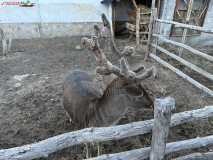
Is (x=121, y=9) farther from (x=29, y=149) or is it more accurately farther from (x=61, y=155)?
(x=29, y=149)

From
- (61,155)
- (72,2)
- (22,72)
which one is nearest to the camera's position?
(61,155)

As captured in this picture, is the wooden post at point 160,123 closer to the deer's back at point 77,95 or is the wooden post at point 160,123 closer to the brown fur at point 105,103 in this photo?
the brown fur at point 105,103

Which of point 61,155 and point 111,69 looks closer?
point 111,69

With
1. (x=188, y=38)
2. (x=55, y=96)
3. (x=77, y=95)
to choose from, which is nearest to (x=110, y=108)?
(x=77, y=95)

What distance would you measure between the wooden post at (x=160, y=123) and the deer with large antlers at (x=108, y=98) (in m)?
0.54

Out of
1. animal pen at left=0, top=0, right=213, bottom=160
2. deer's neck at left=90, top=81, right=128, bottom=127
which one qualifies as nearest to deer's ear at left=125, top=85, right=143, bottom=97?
deer's neck at left=90, top=81, right=128, bottom=127

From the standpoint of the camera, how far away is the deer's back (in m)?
2.77

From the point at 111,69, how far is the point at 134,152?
1.07 m

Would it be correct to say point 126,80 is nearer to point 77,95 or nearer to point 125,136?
point 125,136

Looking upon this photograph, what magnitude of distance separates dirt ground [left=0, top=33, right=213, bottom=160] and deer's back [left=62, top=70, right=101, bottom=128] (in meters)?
0.73

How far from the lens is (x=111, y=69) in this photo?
1972 millimetres

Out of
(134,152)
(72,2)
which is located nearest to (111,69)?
(134,152)

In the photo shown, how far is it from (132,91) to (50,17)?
8.97 m

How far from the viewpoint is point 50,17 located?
932cm
